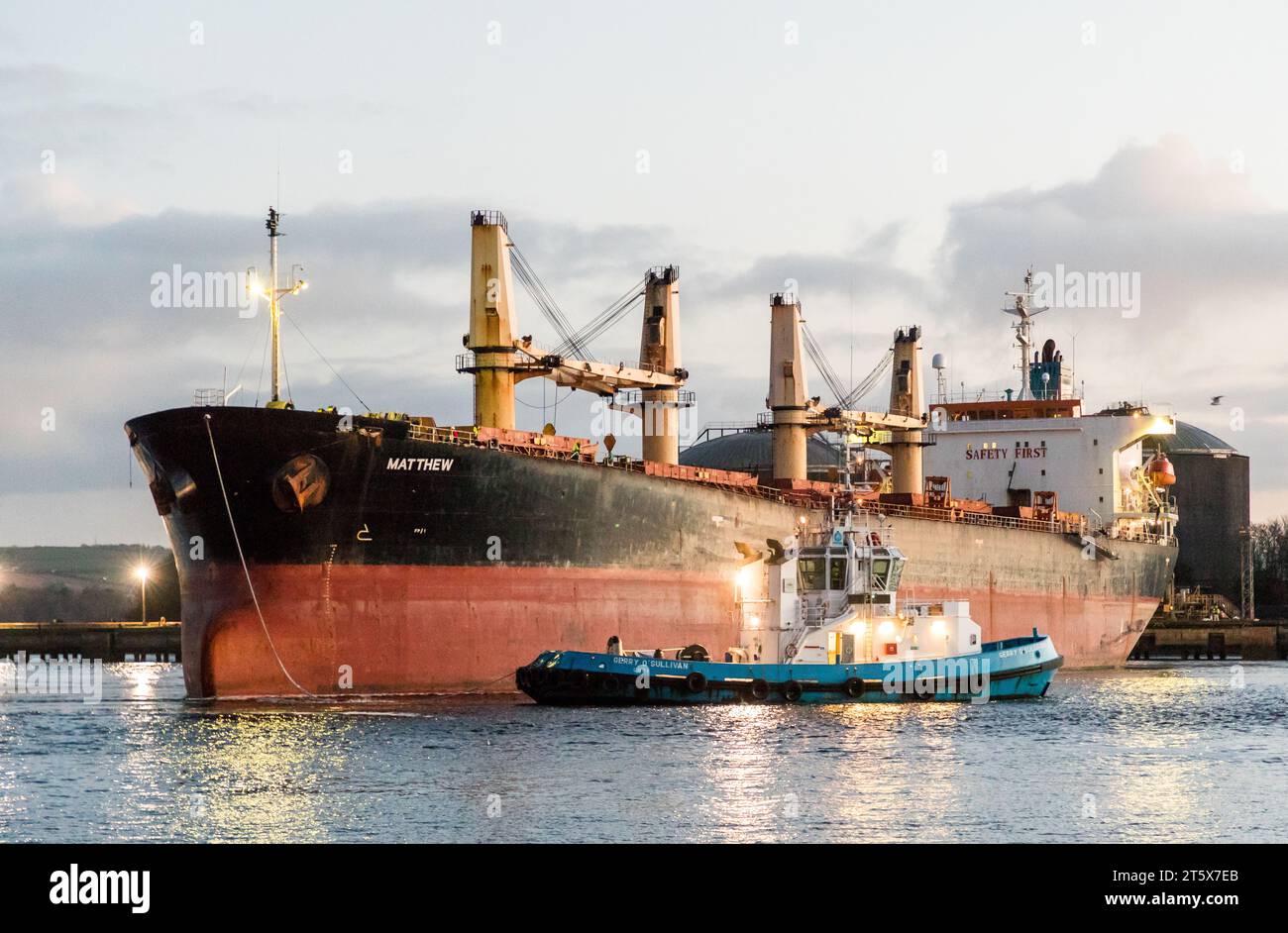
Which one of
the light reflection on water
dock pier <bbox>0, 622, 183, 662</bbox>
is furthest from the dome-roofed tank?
the light reflection on water

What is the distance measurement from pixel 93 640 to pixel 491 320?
56680 millimetres

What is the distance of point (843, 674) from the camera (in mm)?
37062

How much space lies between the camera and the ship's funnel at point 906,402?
63.2 m

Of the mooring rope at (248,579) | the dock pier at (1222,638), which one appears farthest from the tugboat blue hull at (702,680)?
the dock pier at (1222,638)

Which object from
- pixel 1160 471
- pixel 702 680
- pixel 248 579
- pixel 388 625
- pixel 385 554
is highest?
pixel 1160 471

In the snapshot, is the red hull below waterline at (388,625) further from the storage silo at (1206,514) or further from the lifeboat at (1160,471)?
the storage silo at (1206,514)

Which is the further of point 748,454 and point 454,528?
point 748,454

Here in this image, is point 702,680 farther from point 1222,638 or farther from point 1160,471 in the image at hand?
point 1222,638

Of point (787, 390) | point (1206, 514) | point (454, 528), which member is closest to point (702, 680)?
point (454, 528)

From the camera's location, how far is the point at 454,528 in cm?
3700

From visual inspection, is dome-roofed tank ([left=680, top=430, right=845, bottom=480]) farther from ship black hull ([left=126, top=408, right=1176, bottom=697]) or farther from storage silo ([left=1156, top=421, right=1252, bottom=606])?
ship black hull ([left=126, top=408, right=1176, bottom=697])

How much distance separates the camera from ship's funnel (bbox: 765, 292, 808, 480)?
55031 mm

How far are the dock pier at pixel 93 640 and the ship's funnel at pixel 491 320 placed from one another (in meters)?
51.8
